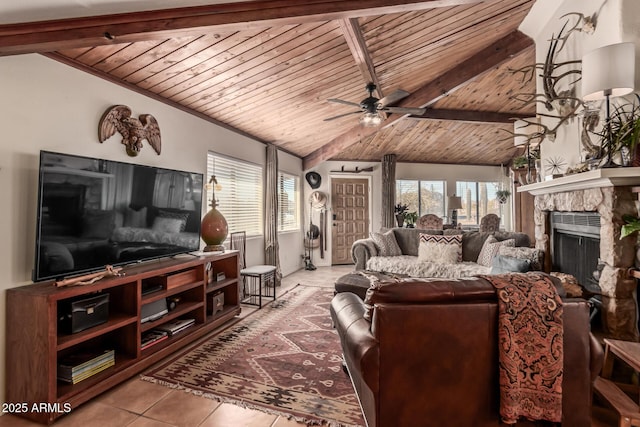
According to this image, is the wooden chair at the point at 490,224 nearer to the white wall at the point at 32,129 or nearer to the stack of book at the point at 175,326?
the stack of book at the point at 175,326

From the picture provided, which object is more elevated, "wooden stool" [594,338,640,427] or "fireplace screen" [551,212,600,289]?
"fireplace screen" [551,212,600,289]

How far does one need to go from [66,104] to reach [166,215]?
110 cm

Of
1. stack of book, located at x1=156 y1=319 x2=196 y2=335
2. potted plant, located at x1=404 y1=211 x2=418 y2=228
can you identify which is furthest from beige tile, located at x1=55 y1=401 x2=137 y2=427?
potted plant, located at x1=404 y1=211 x2=418 y2=228

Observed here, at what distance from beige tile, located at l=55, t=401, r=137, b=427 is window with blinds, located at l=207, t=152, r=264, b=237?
234 centimetres

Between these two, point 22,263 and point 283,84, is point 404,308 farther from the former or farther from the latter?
point 283,84

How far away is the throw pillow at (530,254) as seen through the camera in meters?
3.50

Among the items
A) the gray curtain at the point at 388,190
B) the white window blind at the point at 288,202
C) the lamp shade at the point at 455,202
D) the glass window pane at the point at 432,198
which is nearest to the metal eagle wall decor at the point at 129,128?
the white window blind at the point at 288,202

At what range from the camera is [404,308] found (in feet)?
5.10

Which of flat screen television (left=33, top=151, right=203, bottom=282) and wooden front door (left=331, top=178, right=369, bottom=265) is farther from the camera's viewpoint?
wooden front door (left=331, top=178, right=369, bottom=265)

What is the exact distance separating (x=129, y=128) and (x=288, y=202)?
399 cm

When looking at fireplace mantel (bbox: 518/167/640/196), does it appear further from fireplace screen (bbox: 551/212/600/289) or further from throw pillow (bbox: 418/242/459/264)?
throw pillow (bbox: 418/242/459/264)

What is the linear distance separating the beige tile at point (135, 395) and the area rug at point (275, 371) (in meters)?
0.08

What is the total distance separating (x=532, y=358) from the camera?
1.54m

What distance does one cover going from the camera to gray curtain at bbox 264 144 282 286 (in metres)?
5.31
